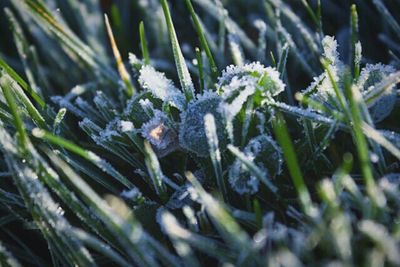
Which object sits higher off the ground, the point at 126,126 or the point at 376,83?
the point at 126,126

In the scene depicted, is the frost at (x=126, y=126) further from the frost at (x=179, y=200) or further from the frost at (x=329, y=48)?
the frost at (x=329, y=48)

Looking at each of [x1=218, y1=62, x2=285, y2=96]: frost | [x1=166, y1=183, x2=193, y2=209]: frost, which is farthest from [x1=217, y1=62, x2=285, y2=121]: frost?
[x1=166, y1=183, x2=193, y2=209]: frost

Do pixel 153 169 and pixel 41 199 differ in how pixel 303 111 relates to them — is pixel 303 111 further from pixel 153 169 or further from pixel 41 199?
pixel 41 199

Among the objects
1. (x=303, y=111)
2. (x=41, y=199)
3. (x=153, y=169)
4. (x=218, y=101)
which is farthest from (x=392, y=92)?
(x=41, y=199)

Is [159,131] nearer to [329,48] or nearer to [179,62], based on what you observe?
[179,62]

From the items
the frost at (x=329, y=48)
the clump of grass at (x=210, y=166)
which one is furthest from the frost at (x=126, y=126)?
the frost at (x=329, y=48)

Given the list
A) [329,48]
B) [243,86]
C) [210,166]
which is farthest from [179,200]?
[329,48]
